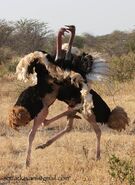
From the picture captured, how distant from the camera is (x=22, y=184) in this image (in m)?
7.09

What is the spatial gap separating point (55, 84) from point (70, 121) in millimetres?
836

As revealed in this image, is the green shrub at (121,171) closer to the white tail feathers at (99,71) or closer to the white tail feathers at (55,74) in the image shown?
the white tail feathers at (55,74)

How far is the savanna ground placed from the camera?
7.08 metres

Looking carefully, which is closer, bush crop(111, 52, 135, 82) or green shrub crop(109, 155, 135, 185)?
green shrub crop(109, 155, 135, 185)

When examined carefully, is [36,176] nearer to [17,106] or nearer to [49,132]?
[17,106]

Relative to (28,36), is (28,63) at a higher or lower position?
higher

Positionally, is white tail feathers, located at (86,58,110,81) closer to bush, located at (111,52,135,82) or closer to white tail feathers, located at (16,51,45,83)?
white tail feathers, located at (16,51,45,83)

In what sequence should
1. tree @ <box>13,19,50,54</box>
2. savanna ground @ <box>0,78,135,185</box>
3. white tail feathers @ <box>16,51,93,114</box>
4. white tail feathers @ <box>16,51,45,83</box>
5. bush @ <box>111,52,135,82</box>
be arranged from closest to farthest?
savanna ground @ <box>0,78,135,185</box>, white tail feathers @ <box>16,51,93,114</box>, white tail feathers @ <box>16,51,45,83</box>, bush @ <box>111,52,135,82</box>, tree @ <box>13,19,50,54</box>

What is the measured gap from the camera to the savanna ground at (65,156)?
7.08 metres

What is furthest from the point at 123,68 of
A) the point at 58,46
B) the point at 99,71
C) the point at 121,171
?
the point at 121,171

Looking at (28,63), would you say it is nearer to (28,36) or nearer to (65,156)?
Answer: (65,156)

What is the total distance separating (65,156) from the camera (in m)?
8.22

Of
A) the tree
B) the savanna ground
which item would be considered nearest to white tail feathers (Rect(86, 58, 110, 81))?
the savanna ground

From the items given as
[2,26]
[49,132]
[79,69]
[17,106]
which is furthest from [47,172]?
[2,26]
